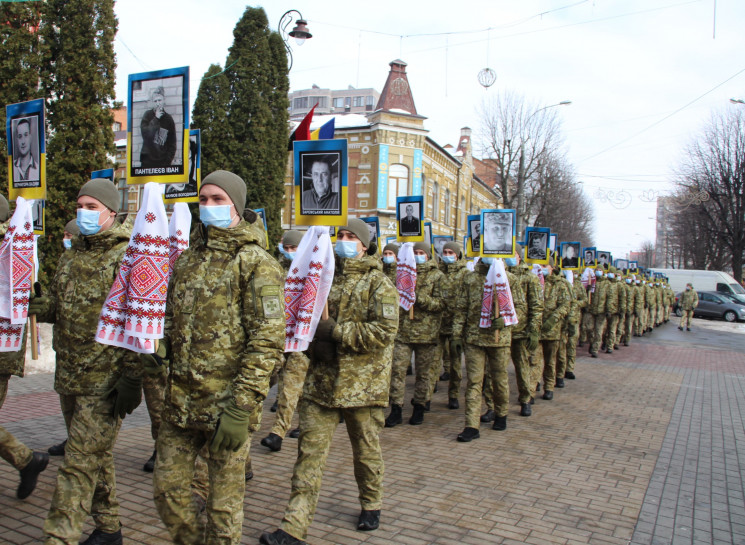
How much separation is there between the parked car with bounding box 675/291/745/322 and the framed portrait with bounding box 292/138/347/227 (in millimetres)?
37033

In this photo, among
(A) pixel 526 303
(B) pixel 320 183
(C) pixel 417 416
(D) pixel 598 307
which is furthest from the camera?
(D) pixel 598 307

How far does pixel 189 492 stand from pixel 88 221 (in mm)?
1825

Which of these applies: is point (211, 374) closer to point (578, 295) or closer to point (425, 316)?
point (425, 316)

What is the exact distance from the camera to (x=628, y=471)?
6.02 metres

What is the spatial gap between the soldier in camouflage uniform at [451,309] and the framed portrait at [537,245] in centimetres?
160

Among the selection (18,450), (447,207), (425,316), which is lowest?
(18,450)

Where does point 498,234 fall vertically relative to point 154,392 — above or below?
above

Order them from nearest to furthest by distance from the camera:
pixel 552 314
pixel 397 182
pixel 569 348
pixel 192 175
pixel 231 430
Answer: pixel 231 430
pixel 192 175
pixel 552 314
pixel 569 348
pixel 397 182

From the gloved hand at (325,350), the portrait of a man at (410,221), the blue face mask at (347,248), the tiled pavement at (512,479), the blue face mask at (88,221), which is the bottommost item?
the tiled pavement at (512,479)

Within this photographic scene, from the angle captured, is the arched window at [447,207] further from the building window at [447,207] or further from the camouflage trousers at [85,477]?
the camouflage trousers at [85,477]

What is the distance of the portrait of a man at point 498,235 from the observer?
7840mm

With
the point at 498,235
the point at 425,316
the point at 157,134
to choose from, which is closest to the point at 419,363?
the point at 425,316

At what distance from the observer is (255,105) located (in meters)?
22.2

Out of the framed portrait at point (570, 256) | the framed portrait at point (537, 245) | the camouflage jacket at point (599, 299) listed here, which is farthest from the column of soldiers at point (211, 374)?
the camouflage jacket at point (599, 299)
